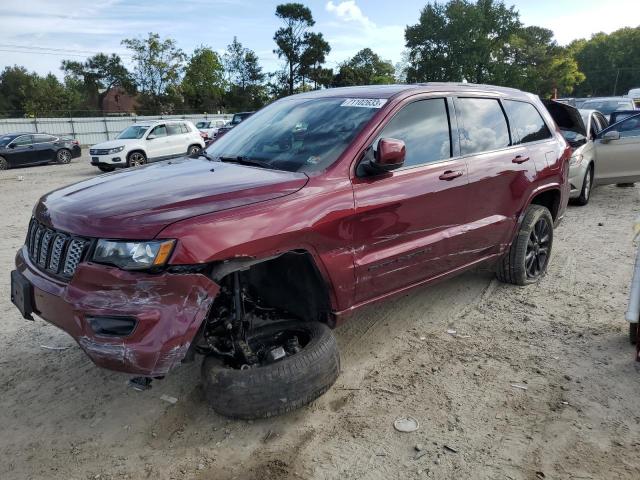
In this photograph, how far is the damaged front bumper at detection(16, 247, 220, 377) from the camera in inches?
95.5

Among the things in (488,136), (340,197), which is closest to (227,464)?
(340,197)

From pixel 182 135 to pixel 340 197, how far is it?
1598cm

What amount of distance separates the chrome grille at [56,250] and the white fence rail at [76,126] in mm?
31664

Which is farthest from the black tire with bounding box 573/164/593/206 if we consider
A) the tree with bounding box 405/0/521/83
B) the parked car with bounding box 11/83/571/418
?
the tree with bounding box 405/0/521/83

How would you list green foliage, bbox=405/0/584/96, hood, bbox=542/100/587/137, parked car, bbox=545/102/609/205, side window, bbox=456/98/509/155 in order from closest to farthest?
side window, bbox=456/98/509/155 < hood, bbox=542/100/587/137 < parked car, bbox=545/102/609/205 < green foliage, bbox=405/0/584/96

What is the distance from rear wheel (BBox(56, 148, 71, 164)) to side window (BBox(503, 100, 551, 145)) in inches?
781

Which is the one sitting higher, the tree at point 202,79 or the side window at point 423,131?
the tree at point 202,79

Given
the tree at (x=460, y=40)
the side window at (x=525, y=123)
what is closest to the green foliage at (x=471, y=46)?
the tree at (x=460, y=40)

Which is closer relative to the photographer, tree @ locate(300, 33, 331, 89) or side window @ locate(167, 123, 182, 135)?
side window @ locate(167, 123, 182, 135)

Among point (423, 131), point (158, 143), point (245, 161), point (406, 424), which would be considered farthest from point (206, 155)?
point (158, 143)

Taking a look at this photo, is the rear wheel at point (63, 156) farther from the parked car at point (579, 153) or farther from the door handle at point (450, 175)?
the door handle at point (450, 175)

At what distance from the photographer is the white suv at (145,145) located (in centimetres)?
1616

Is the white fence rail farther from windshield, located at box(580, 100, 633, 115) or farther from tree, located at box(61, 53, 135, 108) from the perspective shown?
tree, located at box(61, 53, 135, 108)

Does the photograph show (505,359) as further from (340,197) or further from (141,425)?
(141,425)
